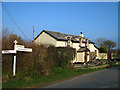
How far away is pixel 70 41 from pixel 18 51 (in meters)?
17.5

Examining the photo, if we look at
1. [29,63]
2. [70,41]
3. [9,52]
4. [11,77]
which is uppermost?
[70,41]

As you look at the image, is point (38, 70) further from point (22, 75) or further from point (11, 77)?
point (11, 77)

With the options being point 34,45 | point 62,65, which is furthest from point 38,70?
point 62,65

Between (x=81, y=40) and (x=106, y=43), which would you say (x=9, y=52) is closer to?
(x=81, y=40)

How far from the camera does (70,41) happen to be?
93.1 ft

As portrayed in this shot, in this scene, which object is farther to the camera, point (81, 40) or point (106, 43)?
point (106, 43)

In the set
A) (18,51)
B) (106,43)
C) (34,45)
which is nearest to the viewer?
(18,51)

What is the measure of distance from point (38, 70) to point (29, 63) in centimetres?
107

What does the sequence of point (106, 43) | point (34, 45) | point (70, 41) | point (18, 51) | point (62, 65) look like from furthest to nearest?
point (106, 43) → point (70, 41) → point (62, 65) → point (34, 45) → point (18, 51)

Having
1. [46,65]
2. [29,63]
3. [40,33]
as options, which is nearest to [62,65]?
[46,65]

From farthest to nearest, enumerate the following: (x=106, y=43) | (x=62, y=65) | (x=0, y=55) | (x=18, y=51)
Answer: (x=106, y=43), (x=62, y=65), (x=18, y=51), (x=0, y=55)

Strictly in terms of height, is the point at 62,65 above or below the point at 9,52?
below

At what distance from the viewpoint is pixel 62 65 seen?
18.1 meters

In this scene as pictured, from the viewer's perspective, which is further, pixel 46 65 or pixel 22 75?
pixel 46 65
